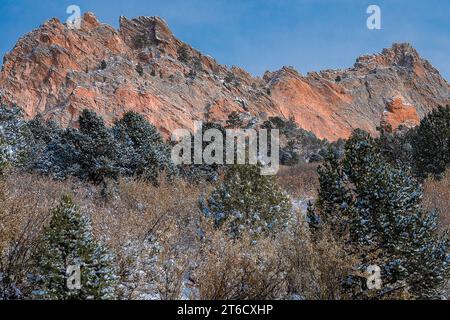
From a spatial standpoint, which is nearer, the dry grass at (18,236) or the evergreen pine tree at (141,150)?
the dry grass at (18,236)

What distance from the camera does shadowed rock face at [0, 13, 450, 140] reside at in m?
58.5

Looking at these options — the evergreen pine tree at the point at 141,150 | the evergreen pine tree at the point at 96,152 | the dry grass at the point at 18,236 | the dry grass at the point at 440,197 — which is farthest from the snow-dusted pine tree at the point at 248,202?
the evergreen pine tree at the point at 96,152

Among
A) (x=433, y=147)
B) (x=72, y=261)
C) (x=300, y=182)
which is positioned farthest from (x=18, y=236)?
(x=433, y=147)

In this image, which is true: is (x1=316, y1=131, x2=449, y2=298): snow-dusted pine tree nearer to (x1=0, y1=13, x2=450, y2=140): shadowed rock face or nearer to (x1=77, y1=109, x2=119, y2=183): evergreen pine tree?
(x1=77, y1=109, x2=119, y2=183): evergreen pine tree

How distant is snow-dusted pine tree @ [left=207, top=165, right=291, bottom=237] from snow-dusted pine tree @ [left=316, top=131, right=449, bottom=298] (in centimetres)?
330

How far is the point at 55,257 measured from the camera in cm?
761

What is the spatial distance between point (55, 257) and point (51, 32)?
6250 centimetres

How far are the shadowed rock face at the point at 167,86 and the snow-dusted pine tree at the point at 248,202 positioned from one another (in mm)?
33503

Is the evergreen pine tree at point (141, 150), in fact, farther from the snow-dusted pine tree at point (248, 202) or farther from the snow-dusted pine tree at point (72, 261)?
the snow-dusted pine tree at point (72, 261)

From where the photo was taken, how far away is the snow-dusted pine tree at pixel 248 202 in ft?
45.6

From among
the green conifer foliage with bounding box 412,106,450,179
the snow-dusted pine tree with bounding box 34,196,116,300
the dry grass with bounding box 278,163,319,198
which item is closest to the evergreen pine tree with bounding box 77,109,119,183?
the dry grass with bounding box 278,163,319,198
